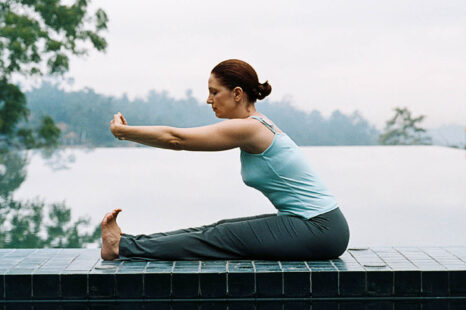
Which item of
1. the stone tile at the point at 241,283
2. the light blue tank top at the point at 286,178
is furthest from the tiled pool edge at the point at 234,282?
the light blue tank top at the point at 286,178

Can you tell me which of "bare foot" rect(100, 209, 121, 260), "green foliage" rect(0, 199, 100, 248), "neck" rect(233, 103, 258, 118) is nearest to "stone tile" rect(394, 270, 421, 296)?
"neck" rect(233, 103, 258, 118)

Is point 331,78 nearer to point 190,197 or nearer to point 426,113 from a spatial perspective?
point 426,113

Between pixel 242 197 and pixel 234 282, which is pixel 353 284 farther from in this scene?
pixel 242 197

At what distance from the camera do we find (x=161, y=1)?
23062 mm

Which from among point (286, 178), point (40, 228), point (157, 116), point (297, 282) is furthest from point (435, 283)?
point (157, 116)

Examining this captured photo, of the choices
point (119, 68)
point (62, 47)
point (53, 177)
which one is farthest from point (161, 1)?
point (53, 177)

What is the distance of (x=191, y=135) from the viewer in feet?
7.39

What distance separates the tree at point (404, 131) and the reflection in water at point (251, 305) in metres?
21.4

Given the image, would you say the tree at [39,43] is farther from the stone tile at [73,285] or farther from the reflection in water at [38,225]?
the stone tile at [73,285]

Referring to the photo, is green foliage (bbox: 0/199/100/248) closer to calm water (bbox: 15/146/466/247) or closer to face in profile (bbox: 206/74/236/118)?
calm water (bbox: 15/146/466/247)

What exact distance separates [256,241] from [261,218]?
0.39ft

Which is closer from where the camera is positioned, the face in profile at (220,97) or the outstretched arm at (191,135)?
the outstretched arm at (191,135)

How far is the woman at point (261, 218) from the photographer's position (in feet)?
7.71

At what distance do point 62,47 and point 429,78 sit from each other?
14.2 metres
